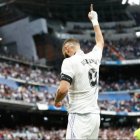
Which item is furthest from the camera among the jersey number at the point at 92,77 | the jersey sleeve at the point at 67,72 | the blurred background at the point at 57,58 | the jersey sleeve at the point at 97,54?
the blurred background at the point at 57,58

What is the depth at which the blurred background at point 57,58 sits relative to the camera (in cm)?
3359

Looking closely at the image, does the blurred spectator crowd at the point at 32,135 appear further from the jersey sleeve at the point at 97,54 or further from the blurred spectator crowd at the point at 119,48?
the jersey sleeve at the point at 97,54

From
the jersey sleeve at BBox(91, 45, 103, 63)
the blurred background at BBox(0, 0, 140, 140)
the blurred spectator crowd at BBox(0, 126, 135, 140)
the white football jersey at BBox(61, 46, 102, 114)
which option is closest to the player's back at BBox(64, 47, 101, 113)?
the white football jersey at BBox(61, 46, 102, 114)

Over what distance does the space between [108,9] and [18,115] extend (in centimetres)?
2274

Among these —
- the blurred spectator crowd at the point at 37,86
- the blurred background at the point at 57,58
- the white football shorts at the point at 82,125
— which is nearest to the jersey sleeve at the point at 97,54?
the white football shorts at the point at 82,125

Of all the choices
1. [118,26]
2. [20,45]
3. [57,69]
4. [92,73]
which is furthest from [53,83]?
[92,73]

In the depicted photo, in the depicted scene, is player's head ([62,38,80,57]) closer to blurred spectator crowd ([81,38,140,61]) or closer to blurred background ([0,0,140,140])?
blurred background ([0,0,140,140])

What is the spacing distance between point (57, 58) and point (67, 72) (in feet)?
131

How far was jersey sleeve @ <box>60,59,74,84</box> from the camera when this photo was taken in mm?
4828

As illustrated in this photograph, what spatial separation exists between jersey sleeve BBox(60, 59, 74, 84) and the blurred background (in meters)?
24.7

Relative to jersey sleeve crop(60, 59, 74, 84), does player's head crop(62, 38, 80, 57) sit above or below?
above

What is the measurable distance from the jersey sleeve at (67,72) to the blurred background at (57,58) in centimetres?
2474

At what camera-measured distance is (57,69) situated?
144 ft

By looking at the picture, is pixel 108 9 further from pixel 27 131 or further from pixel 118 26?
pixel 27 131
